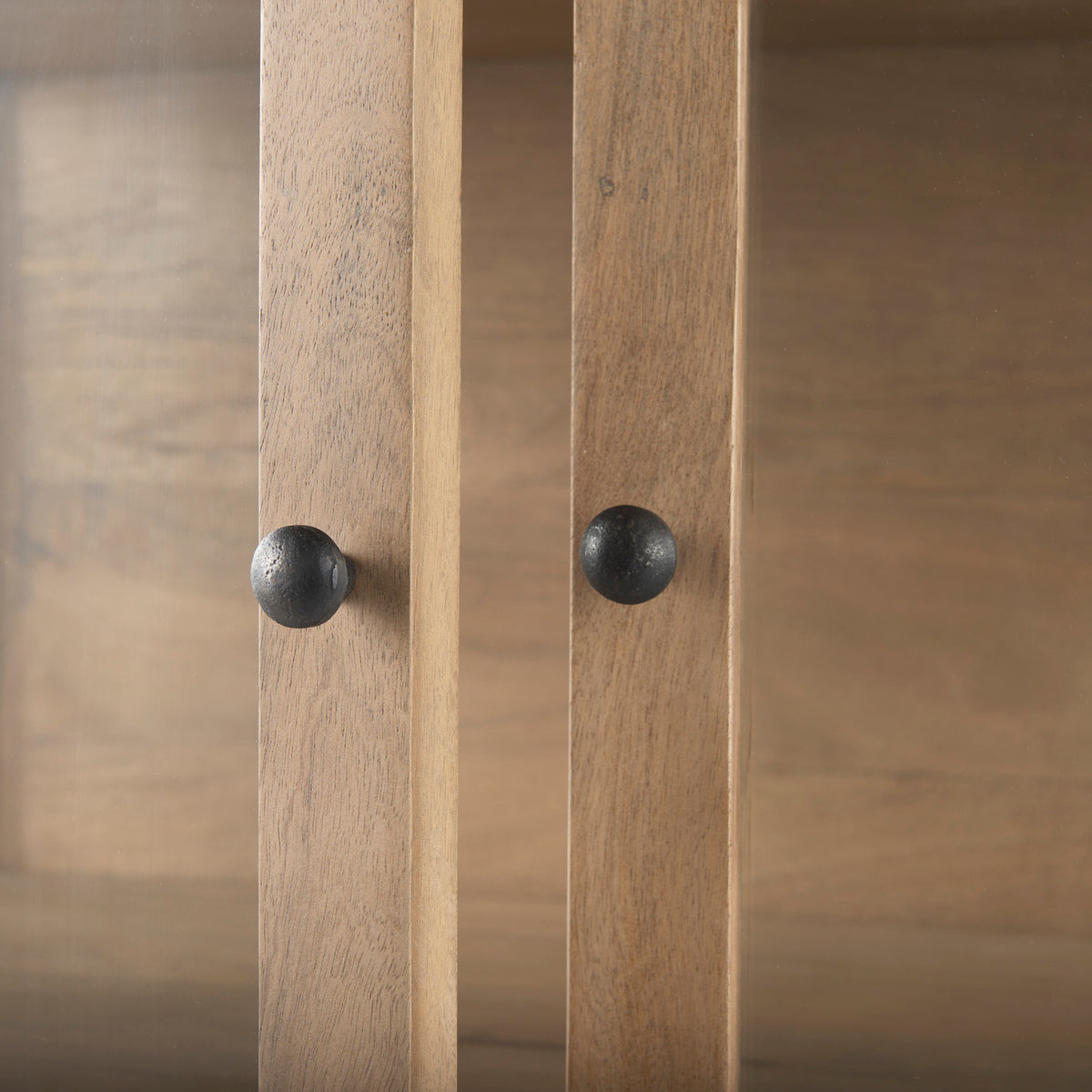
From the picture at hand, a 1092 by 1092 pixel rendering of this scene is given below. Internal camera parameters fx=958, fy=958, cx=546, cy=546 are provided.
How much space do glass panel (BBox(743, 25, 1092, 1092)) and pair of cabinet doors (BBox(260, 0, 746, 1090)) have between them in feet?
0.12

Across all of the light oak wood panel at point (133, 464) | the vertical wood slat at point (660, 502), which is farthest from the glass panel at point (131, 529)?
the vertical wood slat at point (660, 502)

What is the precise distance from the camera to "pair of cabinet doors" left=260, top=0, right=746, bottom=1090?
0.26 meters

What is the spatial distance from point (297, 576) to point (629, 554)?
0.08 meters

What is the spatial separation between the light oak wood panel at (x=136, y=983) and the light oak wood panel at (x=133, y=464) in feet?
0.04

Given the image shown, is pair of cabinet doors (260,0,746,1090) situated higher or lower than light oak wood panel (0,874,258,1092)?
higher

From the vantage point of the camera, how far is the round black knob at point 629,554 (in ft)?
0.78

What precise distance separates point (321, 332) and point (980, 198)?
19 cm

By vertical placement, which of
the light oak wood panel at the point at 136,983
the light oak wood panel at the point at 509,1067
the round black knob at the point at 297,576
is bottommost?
the light oak wood panel at the point at 509,1067

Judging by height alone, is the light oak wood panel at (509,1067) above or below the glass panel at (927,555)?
below

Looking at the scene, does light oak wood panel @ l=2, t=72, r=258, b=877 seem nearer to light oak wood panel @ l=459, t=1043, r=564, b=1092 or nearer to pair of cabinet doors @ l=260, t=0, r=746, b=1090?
pair of cabinet doors @ l=260, t=0, r=746, b=1090

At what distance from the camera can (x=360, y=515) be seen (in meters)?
0.26

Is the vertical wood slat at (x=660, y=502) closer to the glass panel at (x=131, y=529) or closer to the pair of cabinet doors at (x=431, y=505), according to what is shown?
the pair of cabinet doors at (x=431, y=505)

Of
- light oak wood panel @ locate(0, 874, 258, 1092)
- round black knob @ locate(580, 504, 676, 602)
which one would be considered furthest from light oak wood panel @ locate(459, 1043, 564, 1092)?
round black knob @ locate(580, 504, 676, 602)

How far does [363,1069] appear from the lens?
0.26 meters
